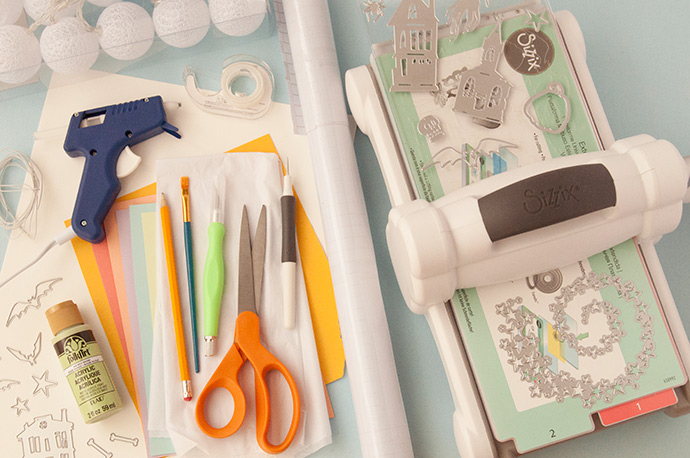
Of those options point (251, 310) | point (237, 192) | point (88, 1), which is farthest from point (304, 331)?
point (88, 1)

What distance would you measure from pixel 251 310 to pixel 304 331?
7cm

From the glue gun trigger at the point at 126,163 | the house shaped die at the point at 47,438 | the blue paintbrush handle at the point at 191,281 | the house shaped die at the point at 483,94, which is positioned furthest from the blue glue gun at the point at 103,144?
the house shaped die at the point at 483,94

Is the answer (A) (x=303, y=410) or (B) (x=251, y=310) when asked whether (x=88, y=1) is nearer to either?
(B) (x=251, y=310)

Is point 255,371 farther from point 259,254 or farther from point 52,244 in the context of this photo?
point 52,244

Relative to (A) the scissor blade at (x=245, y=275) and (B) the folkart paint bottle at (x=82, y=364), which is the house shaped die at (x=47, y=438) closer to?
(B) the folkart paint bottle at (x=82, y=364)

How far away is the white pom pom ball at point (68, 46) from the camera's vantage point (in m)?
0.70

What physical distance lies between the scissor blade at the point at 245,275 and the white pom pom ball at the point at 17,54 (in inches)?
12.9

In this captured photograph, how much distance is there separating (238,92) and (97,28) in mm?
187

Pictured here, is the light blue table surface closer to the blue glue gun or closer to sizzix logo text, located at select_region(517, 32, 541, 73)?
the blue glue gun

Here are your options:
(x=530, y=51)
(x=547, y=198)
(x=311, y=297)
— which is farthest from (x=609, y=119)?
(x=311, y=297)

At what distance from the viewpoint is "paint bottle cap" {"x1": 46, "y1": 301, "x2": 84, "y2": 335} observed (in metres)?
0.64

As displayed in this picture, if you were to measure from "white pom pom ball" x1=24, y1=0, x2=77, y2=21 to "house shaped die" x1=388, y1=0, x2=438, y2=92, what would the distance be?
0.40 meters

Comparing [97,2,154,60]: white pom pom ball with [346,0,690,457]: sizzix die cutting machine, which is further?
[97,2,154,60]: white pom pom ball

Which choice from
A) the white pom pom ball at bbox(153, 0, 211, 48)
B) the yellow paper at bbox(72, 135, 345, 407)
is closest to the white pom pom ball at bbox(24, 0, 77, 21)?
the white pom pom ball at bbox(153, 0, 211, 48)
